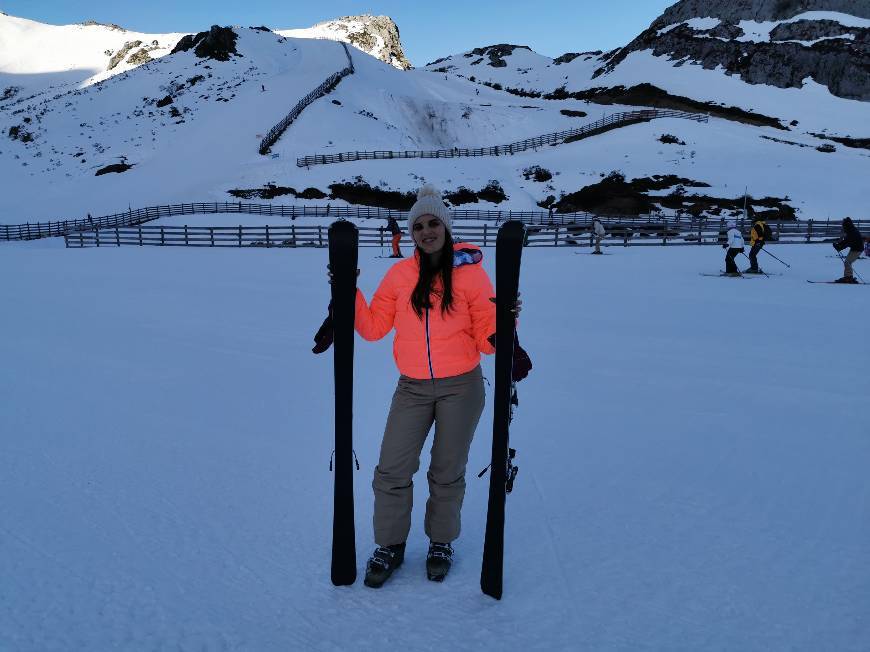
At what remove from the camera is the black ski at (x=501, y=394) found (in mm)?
2318

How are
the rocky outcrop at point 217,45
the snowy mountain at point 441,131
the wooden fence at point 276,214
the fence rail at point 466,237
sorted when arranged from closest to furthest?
the fence rail at point 466,237 → the wooden fence at point 276,214 → the snowy mountain at point 441,131 → the rocky outcrop at point 217,45

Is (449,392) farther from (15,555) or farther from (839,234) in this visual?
(839,234)

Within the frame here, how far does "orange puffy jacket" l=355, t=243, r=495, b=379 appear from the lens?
2488mm

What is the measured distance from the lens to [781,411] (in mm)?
4777

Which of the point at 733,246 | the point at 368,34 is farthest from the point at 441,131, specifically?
the point at 368,34

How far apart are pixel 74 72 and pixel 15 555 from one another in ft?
361

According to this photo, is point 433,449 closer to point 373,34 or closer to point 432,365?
point 432,365

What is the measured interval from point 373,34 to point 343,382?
122 metres

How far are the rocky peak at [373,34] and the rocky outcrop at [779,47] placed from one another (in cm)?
→ 4337

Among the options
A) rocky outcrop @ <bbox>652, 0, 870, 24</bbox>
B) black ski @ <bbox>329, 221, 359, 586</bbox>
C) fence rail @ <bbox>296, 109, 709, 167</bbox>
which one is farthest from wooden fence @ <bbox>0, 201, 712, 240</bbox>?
rocky outcrop @ <bbox>652, 0, 870, 24</bbox>

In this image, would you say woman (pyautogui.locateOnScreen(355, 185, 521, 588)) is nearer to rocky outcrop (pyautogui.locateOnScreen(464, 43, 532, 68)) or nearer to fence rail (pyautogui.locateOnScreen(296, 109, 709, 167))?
fence rail (pyautogui.locateOnScreen(296, 109, 709, 167))

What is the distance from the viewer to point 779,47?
68.8 metres

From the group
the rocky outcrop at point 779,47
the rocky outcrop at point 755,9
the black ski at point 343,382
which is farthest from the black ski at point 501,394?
the rocky outcrop at point 755,9

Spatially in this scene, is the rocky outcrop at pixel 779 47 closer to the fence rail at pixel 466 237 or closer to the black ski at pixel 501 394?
the fence rail at pixel 466 237
